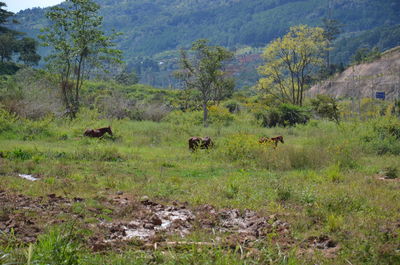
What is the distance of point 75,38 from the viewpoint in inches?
1000

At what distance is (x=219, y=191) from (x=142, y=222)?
2.50 meters

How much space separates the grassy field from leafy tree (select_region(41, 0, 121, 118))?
9.48 metres

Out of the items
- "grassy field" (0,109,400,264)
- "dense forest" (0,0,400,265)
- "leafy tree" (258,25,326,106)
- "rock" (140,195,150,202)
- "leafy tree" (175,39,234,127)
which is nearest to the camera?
"grassy field" (0,109,400,264)

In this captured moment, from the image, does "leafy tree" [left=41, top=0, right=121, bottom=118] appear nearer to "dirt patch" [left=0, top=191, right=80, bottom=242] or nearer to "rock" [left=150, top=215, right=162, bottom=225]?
"dirt patch" [left=0, top=191, right=80, bottom=242]

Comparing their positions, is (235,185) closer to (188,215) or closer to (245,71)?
(188,215)

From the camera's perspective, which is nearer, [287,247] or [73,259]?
[73,259]

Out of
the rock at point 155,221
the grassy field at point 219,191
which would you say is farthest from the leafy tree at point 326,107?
the rock at point 155,221

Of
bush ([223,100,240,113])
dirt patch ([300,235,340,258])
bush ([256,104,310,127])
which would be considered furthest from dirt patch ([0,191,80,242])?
bush ([223,100,240,113])

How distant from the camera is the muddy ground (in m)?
4.72

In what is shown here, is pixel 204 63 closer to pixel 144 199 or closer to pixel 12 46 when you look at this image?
pixel 144 199

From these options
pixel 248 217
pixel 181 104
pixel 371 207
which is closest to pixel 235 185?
pixel 248 217

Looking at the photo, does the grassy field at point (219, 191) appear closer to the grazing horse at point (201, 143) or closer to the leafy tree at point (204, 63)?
the grazing horse at point (201, 143)

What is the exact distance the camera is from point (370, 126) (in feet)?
55.6

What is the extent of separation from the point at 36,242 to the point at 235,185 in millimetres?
4564
